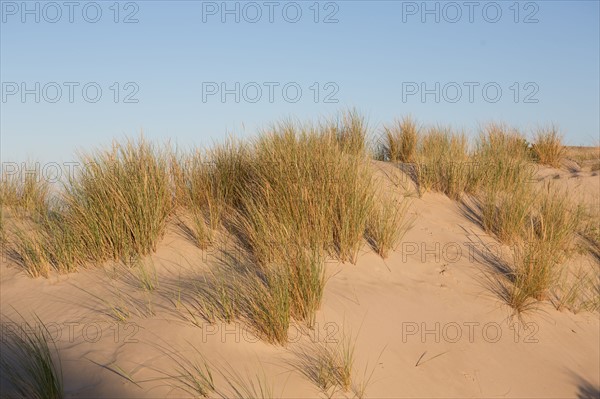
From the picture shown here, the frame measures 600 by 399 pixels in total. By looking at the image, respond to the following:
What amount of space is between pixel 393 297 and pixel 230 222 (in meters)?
1.94

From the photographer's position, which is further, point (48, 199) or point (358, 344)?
point (48, 199)

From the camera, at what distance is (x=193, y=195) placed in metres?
6.31

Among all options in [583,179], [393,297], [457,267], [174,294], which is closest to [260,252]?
[174,294]

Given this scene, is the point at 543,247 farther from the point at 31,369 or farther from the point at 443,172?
the point at 31,369

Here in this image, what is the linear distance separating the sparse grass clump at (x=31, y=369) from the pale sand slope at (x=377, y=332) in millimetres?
92

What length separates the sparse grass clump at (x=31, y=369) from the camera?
3.44 m

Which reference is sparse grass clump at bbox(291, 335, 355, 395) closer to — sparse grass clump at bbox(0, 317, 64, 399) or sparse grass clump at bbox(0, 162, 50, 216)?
sparse grass clump at bbox(0, 317, 64, 399)

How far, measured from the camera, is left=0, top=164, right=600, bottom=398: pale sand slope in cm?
378

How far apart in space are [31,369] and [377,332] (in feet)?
8.23

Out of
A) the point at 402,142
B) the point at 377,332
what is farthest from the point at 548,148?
the point at 377,332

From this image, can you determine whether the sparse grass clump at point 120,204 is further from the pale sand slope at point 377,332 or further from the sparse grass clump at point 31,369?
the sparse grass clump at point 31,369

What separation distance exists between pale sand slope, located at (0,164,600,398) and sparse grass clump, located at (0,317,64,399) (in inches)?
3.6

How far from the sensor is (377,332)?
14.8 feet

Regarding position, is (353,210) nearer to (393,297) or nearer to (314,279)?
(393,297)
